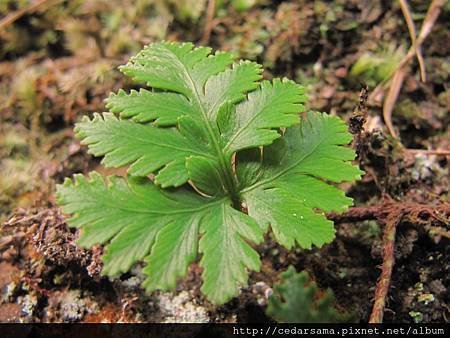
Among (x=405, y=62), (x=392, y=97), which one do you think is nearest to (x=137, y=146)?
(x=392, y=97)

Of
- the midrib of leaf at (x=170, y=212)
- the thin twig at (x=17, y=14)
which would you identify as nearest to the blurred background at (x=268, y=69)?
the thin twig at (x=17, y=14)

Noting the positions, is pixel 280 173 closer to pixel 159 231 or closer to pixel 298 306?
pixel 159 231

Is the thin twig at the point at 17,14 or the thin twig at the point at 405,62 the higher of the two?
the thin twig at the point at 17,14

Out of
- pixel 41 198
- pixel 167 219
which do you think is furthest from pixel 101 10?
pixel 167 219

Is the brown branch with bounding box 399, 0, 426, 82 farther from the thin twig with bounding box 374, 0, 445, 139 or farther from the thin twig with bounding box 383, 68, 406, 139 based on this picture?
the thin twig with bounding box 383, 68, 406, 139

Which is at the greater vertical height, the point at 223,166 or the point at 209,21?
the point at 209,21

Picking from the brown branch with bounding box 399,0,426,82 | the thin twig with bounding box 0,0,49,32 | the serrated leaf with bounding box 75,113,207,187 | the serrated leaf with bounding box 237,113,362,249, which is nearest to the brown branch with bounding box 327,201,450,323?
the serrated leaf with bounding box 237,113,362,249

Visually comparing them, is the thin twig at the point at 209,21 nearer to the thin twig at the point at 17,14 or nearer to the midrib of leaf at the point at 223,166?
the thin twig at the point at 17,14
